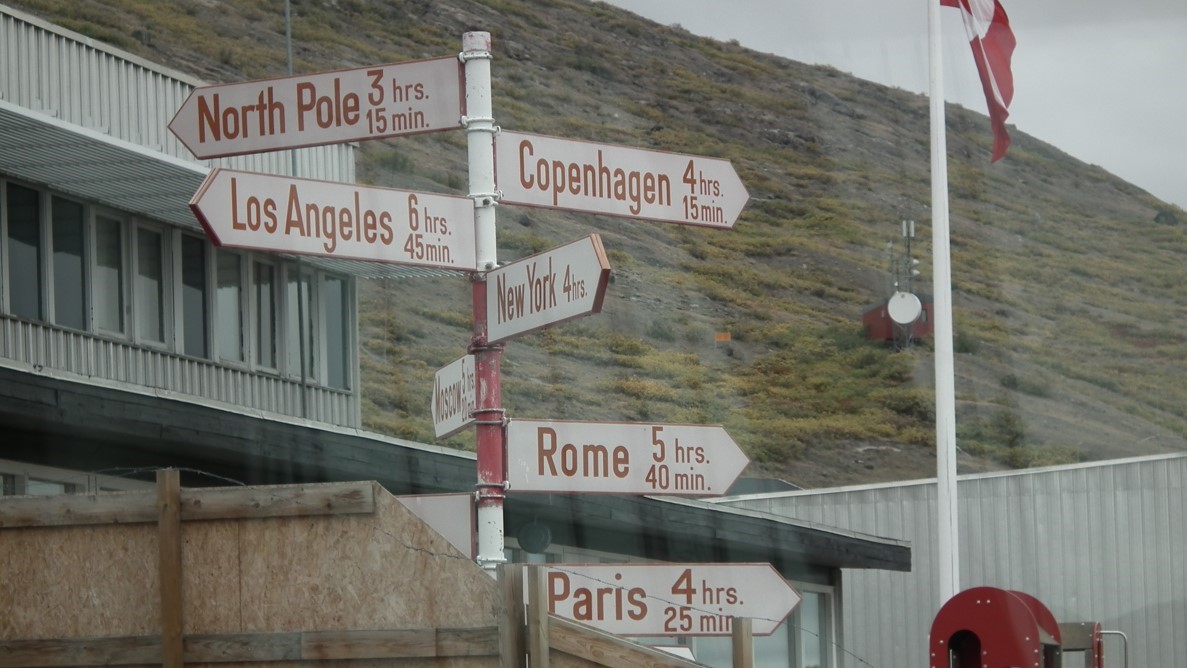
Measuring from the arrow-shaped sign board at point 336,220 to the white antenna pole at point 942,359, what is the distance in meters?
6.81

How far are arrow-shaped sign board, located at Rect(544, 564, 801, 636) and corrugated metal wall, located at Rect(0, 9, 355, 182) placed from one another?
9.15 m

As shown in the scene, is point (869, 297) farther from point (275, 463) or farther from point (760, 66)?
point (275, 463)

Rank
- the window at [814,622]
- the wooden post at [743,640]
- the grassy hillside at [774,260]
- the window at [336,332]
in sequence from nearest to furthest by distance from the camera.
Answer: the wooden post at [743,640] → the window at [814,622] → the window at [336,332] → the grassy hillside at [774,260]

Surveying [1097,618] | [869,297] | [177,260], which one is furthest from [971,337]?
[177,260]

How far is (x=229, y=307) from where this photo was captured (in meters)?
17.8

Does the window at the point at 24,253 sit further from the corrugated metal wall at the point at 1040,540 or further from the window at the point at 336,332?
the corrugated metal wall at the point at 1040,540

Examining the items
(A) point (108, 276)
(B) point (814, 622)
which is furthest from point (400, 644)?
(B) point (814, 622)

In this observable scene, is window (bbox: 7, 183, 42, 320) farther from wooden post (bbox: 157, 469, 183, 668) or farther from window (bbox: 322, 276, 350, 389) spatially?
wooden post (bbox: 157, 469, 183, 668)

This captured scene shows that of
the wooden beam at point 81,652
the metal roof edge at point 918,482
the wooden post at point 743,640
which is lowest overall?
the metal roof edge at point 918,482

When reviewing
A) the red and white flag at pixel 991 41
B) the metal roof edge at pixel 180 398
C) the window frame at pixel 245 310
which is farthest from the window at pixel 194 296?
the red and white flag at pixel 991 41

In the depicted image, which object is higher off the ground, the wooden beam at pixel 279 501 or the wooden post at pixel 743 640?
the wooden beam at pixel 279 501

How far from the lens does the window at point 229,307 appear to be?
17578mm

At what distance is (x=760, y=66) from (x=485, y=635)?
10165 cm

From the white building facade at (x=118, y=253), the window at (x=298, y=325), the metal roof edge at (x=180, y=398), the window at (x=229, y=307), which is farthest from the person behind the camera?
the window at (x=298, y=325)
